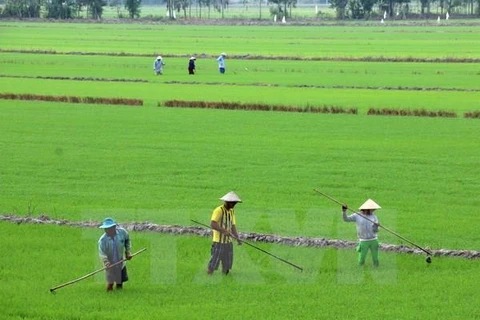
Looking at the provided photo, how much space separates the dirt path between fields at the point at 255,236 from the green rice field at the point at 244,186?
0.23 m

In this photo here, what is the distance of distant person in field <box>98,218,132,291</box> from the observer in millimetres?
15180

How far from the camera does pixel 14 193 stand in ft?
79.3

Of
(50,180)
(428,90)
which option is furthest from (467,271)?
(428,90)

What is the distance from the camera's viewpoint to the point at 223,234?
1616 centimetres

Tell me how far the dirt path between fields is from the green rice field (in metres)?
0.23

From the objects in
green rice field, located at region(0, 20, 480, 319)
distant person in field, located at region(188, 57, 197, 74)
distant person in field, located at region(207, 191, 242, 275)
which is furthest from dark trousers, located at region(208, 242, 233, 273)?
distant person in field, located at region(188, 57, 197, 74)

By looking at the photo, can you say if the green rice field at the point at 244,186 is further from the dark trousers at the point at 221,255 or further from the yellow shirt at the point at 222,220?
the yellow shirt at the point at 222,220

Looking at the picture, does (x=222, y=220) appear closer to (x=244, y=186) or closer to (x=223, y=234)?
(x=223, y=234)

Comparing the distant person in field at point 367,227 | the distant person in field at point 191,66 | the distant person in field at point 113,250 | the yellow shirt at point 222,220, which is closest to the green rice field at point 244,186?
Answer: the distant person in field at point 113,250

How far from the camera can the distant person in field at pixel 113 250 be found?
15.2m

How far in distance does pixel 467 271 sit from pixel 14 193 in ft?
38.0

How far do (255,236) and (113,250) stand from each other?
175 inches

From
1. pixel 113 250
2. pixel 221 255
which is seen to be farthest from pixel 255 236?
pixel 113 250

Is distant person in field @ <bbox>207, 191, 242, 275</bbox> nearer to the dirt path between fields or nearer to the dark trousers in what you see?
the dark trousers
